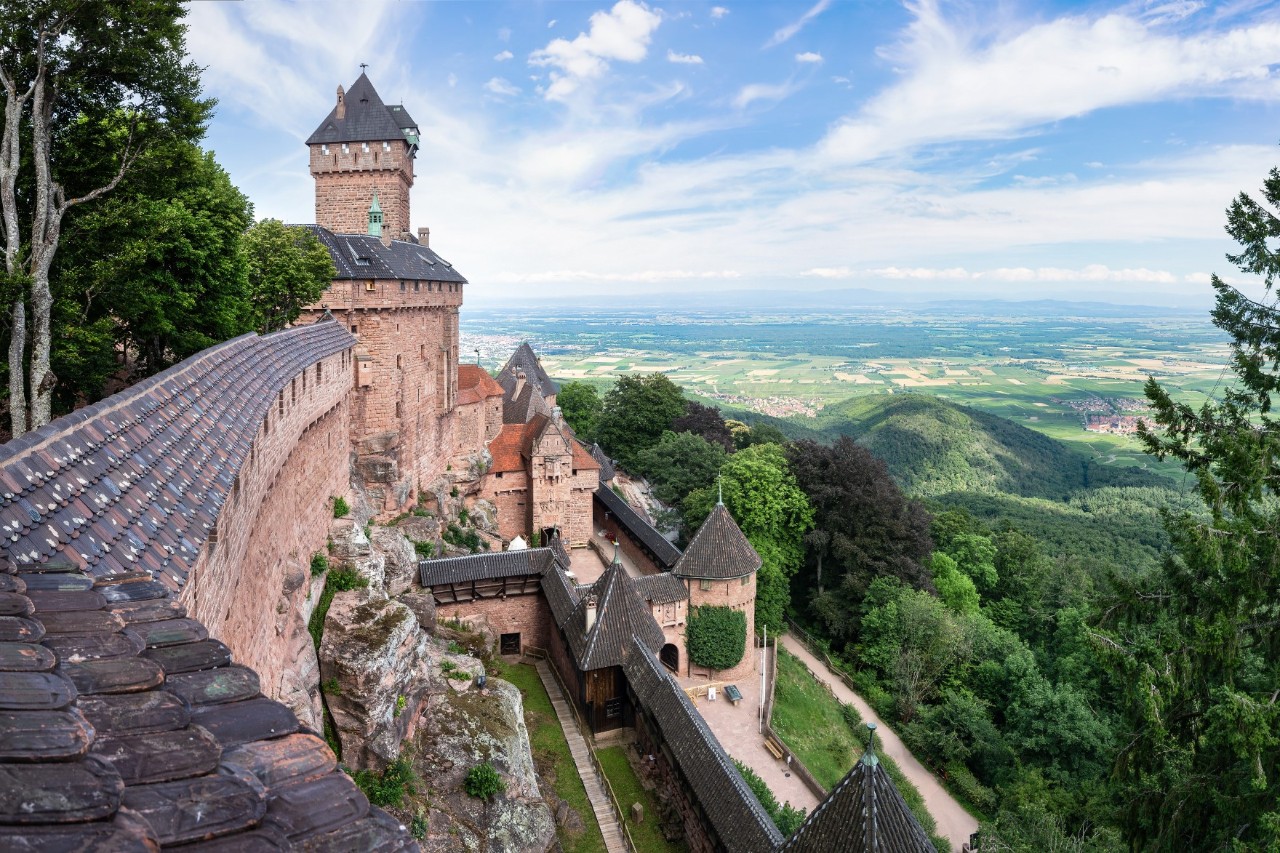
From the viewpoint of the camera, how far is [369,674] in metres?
13.6

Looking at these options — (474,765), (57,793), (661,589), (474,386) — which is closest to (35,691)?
(57,793)

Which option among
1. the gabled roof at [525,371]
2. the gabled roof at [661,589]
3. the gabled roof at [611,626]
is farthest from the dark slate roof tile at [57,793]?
the gabled roof at [525,371]

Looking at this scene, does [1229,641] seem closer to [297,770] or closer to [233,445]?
[297,770]

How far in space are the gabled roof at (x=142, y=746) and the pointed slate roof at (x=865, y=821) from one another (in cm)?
1072

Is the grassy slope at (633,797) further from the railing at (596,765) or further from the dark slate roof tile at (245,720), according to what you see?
the dark slate roof tile at (245,720)

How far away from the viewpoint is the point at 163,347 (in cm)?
1666

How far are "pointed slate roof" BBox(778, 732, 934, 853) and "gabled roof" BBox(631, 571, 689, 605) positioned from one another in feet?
39.4

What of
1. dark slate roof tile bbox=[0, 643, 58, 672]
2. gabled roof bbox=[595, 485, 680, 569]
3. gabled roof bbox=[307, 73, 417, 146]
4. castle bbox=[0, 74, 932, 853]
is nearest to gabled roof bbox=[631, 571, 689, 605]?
castle bbox=[0, 74, 932, 853]

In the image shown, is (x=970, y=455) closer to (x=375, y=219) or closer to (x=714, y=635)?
(x=714, y=635)

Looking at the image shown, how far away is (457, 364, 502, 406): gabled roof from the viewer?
102 feet

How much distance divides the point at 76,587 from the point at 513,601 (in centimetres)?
2181

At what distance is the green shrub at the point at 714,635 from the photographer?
24453mm

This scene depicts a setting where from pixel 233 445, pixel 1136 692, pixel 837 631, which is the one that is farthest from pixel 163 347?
pixel 837 631

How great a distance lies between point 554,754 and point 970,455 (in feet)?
274
